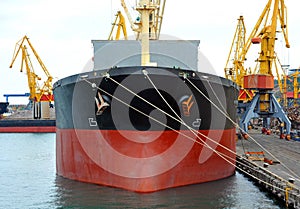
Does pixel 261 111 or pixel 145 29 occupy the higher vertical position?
pixel 145 29

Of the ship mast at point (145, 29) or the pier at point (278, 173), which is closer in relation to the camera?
the pier at point (278, 173)

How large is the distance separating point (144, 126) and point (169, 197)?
2129mm

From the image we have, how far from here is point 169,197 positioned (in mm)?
12312

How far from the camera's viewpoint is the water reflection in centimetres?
1188

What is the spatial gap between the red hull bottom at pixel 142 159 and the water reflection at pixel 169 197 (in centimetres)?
26

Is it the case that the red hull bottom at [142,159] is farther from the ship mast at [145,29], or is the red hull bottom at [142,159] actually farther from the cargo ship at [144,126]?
the ship mast at [145,29]

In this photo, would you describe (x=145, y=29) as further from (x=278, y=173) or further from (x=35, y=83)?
(x=35, y=83)

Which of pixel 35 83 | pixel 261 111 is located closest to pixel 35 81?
pixel 35 83

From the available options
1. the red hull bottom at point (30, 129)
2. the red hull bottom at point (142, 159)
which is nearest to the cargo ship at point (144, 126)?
the red hull bottom at point (142, 159)

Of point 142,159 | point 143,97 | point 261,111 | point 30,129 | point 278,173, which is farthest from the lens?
point 30,129

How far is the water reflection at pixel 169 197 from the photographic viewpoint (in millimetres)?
11875

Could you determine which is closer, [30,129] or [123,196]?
[123,196]

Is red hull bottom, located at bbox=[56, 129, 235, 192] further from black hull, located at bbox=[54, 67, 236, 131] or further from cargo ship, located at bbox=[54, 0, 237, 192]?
black hull, located at bbox=[54, 67, 236, 131]

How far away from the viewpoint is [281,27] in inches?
1103
